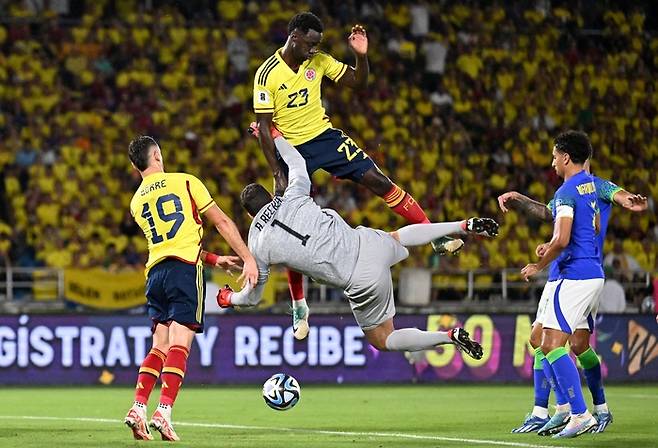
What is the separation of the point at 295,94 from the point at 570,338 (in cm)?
317

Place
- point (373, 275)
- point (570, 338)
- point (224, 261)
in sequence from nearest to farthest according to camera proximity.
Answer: point (373, 275) → point (224, 261) → point (570, 338)

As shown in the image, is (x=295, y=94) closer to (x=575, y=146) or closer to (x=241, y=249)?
(x=241, y=249)

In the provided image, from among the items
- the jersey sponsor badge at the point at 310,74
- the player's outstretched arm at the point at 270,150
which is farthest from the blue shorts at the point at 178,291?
the jersey sponsor badge at the point at 310,74

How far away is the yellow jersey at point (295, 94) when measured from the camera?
11.8m

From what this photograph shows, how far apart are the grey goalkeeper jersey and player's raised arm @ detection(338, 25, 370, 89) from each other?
1851mm

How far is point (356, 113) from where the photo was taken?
26016mm

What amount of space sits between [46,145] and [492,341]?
9.59 m

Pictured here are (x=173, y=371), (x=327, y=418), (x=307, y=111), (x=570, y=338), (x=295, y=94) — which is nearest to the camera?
(x=173, y=371)

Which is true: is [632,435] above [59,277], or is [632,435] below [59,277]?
below

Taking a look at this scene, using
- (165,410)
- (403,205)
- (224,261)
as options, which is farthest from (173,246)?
(403,205)

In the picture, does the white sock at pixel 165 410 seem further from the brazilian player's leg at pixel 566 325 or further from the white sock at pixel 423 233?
the brazilian player's leg at pixel 566 325

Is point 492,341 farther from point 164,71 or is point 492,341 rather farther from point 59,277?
point 164,71

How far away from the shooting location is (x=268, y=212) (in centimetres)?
1019

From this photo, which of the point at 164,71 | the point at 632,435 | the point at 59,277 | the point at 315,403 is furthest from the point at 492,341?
the point at 164,71
